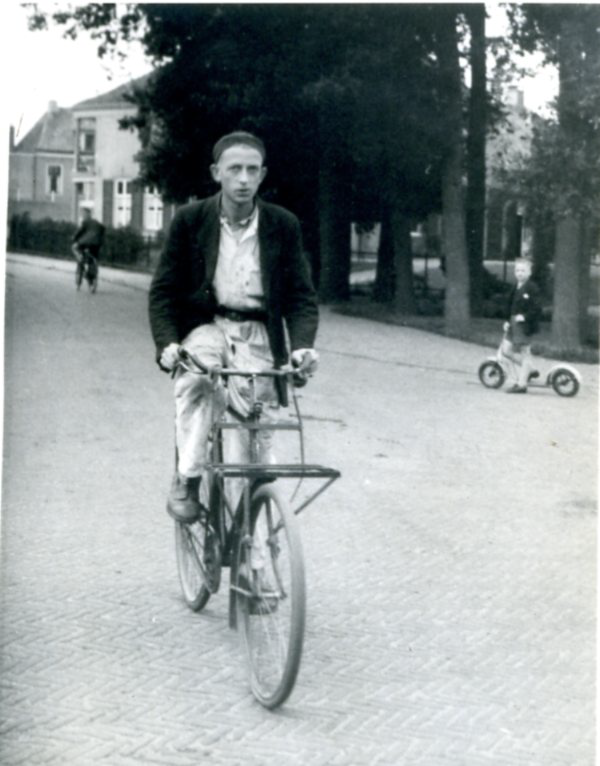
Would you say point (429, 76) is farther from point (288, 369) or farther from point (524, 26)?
point (288, 369)

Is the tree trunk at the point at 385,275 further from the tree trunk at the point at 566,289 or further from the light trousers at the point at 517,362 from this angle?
the light trousers at the point at 517,362

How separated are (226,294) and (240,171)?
18.1 inches

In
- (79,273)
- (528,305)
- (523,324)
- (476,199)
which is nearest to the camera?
(528,305)

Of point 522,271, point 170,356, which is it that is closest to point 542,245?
point 522,271

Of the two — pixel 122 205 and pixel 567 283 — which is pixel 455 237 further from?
pixel 567 283

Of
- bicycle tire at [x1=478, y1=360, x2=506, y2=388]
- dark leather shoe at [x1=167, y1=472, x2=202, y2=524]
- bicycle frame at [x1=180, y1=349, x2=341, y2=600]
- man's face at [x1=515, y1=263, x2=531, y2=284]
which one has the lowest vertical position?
bicycle tire at [x1=478, y1=360, x2=506, y2=388]

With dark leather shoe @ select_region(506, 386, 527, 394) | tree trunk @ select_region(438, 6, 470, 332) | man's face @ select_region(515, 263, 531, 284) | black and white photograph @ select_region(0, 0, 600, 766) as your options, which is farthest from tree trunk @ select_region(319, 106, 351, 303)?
man's face @ select_region(515, 263, 531, 284)

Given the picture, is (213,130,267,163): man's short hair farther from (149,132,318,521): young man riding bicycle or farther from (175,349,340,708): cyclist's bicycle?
(175,349,340,708): cyclist's bicycle

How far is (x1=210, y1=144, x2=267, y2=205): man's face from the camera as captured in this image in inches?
193

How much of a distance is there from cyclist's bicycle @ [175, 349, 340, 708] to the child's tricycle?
7.96m

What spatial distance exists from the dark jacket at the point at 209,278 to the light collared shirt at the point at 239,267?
0.03 meters

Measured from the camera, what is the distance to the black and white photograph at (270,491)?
4273 millimetres

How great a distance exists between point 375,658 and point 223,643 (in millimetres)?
571

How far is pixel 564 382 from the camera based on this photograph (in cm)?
1280
